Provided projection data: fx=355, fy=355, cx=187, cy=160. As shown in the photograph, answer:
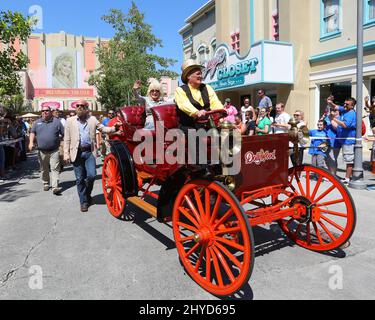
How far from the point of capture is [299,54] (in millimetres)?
13969

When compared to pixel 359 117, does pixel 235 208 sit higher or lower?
lower

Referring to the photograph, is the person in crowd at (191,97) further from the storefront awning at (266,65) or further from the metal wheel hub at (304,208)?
the storefront awning at (266,65)

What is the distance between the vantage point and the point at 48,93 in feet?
225

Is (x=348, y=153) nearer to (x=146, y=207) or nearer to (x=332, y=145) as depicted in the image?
(x=332, y=145)

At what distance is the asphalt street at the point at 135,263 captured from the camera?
121 inches

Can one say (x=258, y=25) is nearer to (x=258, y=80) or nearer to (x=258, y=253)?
(x=258, y=80)

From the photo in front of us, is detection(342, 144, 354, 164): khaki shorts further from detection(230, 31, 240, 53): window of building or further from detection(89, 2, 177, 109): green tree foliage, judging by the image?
detection(89, 2, 177, 109): green tree foliage

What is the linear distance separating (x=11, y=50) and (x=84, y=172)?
5466 millimetres

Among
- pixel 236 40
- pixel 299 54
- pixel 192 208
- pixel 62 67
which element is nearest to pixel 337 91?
pixel 299 54

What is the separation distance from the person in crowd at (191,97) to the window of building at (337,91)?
1054 cm

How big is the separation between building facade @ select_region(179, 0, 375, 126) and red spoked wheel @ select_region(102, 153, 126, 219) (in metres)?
9.64

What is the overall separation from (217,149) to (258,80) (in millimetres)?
11544
